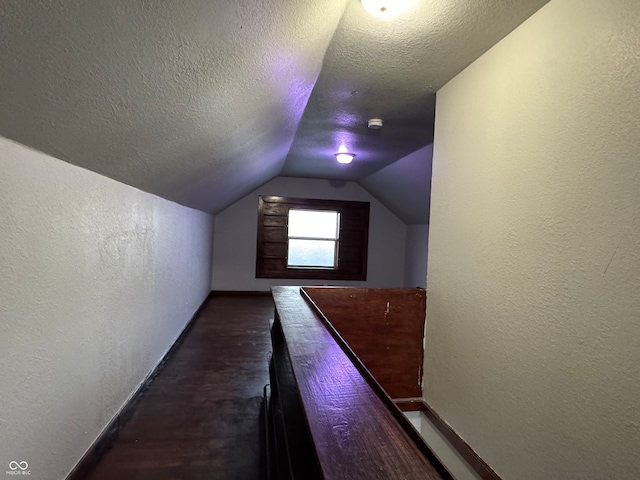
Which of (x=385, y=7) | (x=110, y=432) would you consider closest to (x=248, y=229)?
(x=110, y=432)

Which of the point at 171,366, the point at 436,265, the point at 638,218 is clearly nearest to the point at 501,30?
the point at 638,218

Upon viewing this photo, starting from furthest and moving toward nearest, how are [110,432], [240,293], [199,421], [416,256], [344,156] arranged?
1. [240,293]
2. [416,256]
3. [344,156]
4. [199,421]
5. [110,432]

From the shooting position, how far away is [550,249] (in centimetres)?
126

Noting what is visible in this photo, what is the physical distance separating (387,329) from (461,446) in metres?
0.69

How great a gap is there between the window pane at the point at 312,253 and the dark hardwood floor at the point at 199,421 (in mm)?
2594

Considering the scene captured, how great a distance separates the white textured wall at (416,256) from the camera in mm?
5348

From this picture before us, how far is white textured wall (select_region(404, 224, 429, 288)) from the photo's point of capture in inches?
211

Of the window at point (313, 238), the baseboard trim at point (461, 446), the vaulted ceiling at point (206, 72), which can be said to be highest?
the vaulted ceiling at point (206, 72)

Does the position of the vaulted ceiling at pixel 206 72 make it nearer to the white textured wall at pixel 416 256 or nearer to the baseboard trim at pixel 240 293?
the white textured wall at pixel 416 256

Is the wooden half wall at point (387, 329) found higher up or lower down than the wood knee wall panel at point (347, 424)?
lower down

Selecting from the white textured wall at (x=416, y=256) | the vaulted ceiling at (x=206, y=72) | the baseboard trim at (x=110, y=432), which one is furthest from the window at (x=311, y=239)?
the baseboard trim at (x=110, y=432)

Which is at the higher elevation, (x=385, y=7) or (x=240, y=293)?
(x=385, y=7)

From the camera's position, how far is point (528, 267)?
137cm

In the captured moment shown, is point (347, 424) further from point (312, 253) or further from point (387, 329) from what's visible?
point (312, 253)
